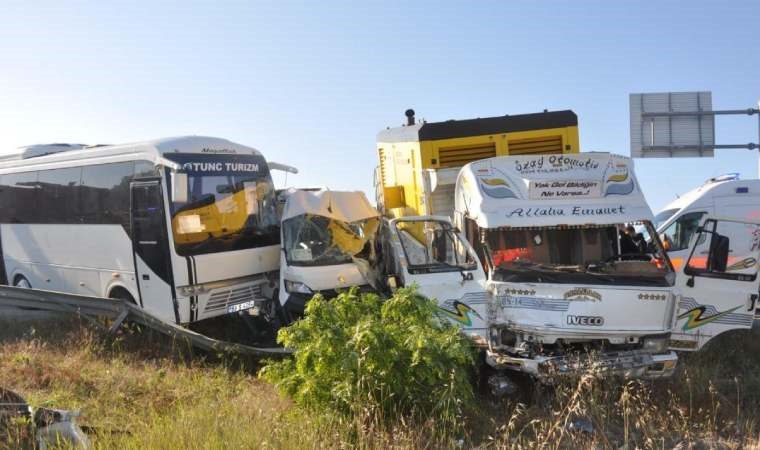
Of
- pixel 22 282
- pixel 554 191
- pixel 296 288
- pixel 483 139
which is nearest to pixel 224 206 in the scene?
pixel 296 288

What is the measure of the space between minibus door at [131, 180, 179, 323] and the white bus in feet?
0.05

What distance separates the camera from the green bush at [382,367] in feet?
15.9

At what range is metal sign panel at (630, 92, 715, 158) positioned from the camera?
1431cm

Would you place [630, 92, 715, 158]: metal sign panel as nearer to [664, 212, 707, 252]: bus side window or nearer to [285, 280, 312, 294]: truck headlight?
[664, 212, 707, 252]: bus side window

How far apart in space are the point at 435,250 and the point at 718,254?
11.0ft

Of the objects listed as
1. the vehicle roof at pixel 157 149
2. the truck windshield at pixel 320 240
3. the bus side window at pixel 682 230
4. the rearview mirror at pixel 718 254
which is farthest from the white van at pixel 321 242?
the bus side window at pixel 682 230

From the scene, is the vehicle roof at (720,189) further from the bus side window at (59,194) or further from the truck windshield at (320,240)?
the bus side window at (59,194)

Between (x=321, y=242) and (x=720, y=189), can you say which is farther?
(x=720, y=189)

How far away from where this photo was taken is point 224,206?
384 inches

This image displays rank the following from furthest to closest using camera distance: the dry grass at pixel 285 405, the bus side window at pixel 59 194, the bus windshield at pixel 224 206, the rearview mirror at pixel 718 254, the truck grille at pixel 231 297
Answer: the bus side window at pixel 59 194 < the truck grille at pixel 231 297 < the bus windshield at pixel 224 206 < the rearview mirror at pixel 718 254 < the dry grass at pixel 285 405

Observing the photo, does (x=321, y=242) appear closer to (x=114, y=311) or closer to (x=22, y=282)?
(x=114, y=311)

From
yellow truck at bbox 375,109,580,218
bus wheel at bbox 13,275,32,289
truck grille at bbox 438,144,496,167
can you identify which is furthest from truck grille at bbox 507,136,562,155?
bus wheel at bbox 13,275,32,289

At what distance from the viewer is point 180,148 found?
9.36 meters

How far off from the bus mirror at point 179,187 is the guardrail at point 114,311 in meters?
1.66
